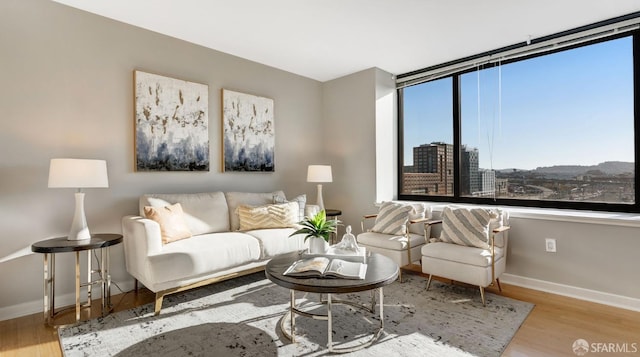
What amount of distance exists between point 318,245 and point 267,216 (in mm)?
1172

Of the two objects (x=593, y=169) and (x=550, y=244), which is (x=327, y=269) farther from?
(x=593, y=169)

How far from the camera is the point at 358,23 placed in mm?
3139

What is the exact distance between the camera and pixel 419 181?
14.8 ft

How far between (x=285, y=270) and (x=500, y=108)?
3.14 meters

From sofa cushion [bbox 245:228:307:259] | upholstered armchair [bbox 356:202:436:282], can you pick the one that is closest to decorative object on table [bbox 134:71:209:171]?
sofa cushion [bbox 245:228:307:259]

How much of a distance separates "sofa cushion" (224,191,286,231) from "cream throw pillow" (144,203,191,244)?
619 millimetres

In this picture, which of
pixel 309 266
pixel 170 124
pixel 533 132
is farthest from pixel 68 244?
pixel 533 132

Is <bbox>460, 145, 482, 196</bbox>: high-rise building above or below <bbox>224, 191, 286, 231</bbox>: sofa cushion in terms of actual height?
above

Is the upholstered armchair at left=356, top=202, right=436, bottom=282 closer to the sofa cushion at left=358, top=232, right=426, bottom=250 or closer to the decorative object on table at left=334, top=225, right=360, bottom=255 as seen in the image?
the sofa cushion at left=358, top=232, right=426, bottom=250

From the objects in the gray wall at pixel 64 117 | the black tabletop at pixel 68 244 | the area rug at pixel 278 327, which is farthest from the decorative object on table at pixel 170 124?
the area rug at pixel 278 327

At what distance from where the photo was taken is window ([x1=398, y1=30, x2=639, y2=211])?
119 inches

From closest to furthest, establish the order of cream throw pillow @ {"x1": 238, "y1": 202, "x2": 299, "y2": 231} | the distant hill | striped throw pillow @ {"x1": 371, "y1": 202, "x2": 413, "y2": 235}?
the distant hill → cream throw pillow @ {"x1": 238, "y1": 202, "x2": 299, "y2": 231} → striped throw pillow @ {"x1": 371, "y1": 202, "x2": 413, "y2": 235}

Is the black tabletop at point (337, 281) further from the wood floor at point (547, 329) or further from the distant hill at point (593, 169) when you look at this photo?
the distant hill at point (593, 169)

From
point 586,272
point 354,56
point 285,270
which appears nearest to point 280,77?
point 354,56
